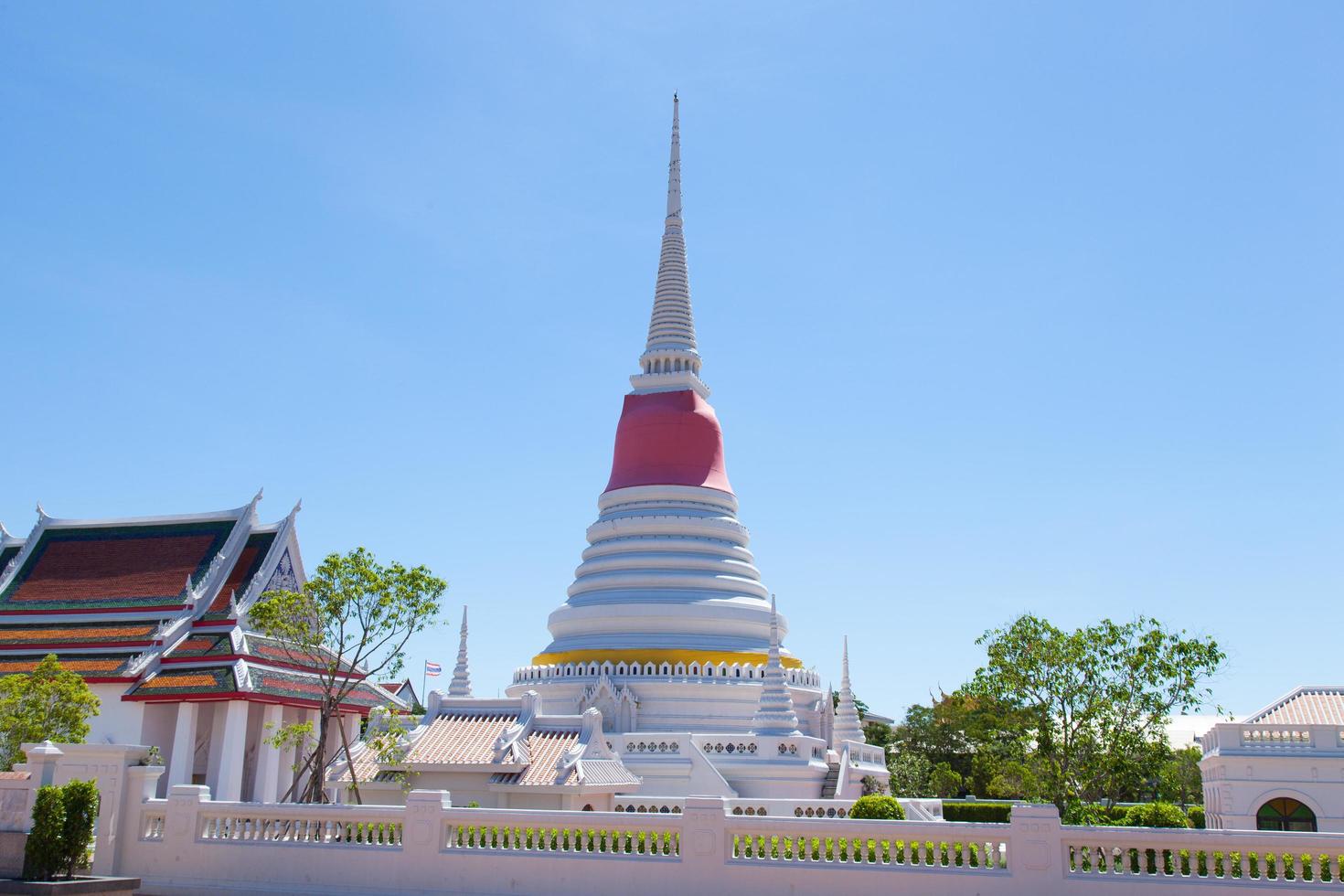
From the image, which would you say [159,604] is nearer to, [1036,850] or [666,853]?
[666,853]

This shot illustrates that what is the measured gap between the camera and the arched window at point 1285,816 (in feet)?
87.7

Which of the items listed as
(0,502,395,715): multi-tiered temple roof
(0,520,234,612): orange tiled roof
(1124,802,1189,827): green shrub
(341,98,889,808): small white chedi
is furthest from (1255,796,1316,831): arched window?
(0,520,234,612): orange tiled roof

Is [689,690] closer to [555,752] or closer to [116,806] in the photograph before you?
[555,752]

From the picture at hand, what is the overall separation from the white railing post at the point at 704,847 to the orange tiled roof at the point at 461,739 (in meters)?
12.2

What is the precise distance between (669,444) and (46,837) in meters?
32.0

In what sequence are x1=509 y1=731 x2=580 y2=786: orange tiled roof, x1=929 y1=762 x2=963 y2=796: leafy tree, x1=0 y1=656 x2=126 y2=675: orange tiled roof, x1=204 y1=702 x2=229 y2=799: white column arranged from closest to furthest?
x1=509 y1=731 x2=580 y2=786: orange tiled roof, x1=204 y1=702 x2=229 y2=799: white column, x1=0 y1=656 x2=126 y2=675: orange tiled roof, x1=929 y1=762 x2=963 y2=796: leafy tree

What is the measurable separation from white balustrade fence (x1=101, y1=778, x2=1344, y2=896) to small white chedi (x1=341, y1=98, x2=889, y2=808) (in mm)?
8711

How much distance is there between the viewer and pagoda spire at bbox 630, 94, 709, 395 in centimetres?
5038

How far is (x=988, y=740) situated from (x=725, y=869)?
8.87m

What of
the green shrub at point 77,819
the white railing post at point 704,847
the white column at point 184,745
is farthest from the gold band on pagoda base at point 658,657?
the green shrub at point 77,819

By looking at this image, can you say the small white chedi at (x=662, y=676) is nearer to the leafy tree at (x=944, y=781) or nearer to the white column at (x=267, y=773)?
the white column at (x=267, y=773)

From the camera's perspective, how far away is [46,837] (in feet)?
60.3

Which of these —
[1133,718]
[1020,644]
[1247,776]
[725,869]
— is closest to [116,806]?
Answer: [725,869]

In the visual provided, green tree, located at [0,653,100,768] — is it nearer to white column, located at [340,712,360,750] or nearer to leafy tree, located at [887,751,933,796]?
white column, located at [340,712,360,750]
